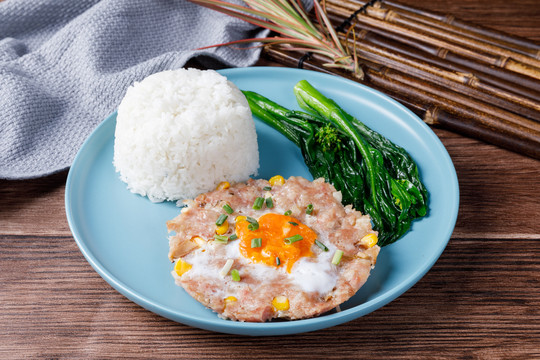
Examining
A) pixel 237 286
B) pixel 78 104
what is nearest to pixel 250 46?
pixel 78 104

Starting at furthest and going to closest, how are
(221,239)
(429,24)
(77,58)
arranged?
(429,24)
(77,58)
(221,239)

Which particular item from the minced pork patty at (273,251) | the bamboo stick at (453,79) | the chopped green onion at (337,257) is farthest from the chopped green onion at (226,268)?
the bamboo stick at (453,79)

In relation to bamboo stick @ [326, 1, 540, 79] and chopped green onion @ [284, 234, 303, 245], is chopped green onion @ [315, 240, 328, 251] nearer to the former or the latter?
chopped green onion @ [284, 234, 303, 245]

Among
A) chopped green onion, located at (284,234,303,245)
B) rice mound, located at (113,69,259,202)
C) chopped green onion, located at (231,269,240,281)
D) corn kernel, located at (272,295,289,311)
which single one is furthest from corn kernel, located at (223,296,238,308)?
rice mound, located at (113,69,259,202)

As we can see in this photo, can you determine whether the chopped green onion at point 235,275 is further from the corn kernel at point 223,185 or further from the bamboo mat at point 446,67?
the bamboo mat at point 446,67

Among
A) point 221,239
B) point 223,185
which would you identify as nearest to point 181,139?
point 223,185

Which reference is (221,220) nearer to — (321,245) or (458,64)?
(321,245)
